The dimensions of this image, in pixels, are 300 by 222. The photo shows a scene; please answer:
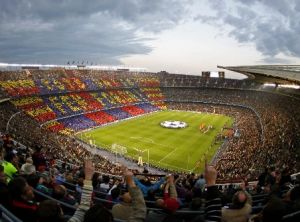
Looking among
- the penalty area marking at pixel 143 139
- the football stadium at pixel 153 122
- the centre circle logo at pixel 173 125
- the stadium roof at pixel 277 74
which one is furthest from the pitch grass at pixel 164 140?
the stadium roof at pixel 277 74

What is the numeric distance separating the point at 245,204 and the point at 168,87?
341 feet

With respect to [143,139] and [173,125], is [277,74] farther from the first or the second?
[173,125]

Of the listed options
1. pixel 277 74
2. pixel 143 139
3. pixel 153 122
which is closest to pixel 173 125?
pixel 153 122

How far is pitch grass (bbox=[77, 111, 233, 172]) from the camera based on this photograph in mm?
43750

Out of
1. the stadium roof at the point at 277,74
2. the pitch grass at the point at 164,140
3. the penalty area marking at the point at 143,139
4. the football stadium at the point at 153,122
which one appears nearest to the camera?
the stadium roof at the point at 277,74

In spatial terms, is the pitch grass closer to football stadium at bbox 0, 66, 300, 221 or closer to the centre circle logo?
football stadium at bbox 0, 66, 300, 221

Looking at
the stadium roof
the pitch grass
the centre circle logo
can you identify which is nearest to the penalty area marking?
the pitch grass

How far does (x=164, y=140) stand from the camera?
54.7 metres

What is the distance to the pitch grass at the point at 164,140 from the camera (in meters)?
43.8

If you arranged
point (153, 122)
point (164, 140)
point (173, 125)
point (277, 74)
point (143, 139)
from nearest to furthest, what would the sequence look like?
point (277, 74) → point (164, 140) → point (143, 139) → point (173, 125) → point (153, 122)

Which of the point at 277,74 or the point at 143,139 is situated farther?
the point at 143,139

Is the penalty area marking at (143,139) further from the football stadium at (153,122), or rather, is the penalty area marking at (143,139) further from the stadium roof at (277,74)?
the stadium roof at (277,74)

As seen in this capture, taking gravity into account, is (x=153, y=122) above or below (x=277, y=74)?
below

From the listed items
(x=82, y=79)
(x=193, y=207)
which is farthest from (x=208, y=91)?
(x=193, y=207)
